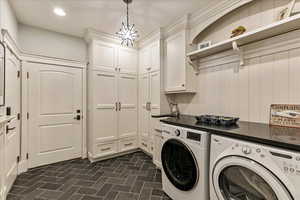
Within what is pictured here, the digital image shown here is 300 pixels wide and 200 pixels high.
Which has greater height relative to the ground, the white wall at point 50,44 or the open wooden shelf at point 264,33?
the white wall at point 50,44

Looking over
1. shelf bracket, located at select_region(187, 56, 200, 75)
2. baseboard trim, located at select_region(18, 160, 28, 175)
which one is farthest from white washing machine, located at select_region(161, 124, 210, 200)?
baseboard trim, located at select_region(18, 160, 28, 175)

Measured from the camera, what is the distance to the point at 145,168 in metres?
2.62

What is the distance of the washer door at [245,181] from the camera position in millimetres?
937

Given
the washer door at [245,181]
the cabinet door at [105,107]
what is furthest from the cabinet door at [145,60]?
the washer door at [245,181]

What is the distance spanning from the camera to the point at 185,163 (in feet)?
5.36

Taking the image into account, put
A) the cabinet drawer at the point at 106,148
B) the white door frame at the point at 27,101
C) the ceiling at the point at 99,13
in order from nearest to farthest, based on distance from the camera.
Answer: the ceiling at the point at 99,13 → the white door frame at the point at 27,101 → the cabinet drawer at the point at 106,148

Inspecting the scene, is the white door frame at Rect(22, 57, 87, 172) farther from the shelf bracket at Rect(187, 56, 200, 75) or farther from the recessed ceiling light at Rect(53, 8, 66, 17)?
the shelf bracket at Rect(187, 56, 200, 75)

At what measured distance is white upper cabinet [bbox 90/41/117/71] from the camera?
284 centimetres

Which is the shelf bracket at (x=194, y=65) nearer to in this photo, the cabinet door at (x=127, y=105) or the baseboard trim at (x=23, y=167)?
the cabinet door at (x=127, y=105)

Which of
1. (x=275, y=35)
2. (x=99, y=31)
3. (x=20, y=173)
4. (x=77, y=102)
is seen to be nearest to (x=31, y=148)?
(x=20, y=173)

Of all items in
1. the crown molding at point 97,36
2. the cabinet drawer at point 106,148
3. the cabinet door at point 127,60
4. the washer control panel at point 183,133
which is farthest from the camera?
the cabinet door at point 127,60

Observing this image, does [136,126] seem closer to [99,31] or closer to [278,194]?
[99,31]

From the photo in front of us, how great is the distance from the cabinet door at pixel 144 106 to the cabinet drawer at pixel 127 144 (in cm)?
29

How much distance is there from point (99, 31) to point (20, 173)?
9.32 ft
